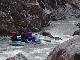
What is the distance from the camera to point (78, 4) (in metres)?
37.1

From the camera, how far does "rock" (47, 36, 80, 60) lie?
6.25m

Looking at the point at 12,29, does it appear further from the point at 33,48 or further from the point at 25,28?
the point at 33,48

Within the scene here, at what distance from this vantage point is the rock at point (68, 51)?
20.5 ft

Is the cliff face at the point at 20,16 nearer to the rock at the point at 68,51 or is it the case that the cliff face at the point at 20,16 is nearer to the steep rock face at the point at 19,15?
the steep rock face at the point at 19,15

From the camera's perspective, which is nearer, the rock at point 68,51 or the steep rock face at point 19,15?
the rock at point 68,51

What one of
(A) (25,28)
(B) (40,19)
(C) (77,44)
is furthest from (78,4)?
(C) (77,44)

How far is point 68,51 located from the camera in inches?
255

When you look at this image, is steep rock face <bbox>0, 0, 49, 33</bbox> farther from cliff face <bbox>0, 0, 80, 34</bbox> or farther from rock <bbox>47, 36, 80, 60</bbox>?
rock <bbox>47, 36, 80, 60</bbox>

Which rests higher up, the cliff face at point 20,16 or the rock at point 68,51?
the rock at point 68,51

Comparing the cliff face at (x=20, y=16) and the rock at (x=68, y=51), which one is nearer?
the rock at (x=68, y=51)

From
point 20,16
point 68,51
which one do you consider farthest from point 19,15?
point 68,51

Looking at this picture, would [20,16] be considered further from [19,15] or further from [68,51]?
[68,51]

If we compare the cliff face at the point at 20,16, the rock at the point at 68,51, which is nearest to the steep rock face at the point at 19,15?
the cliff face at the point at 20,16

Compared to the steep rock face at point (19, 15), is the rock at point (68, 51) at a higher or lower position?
higher
